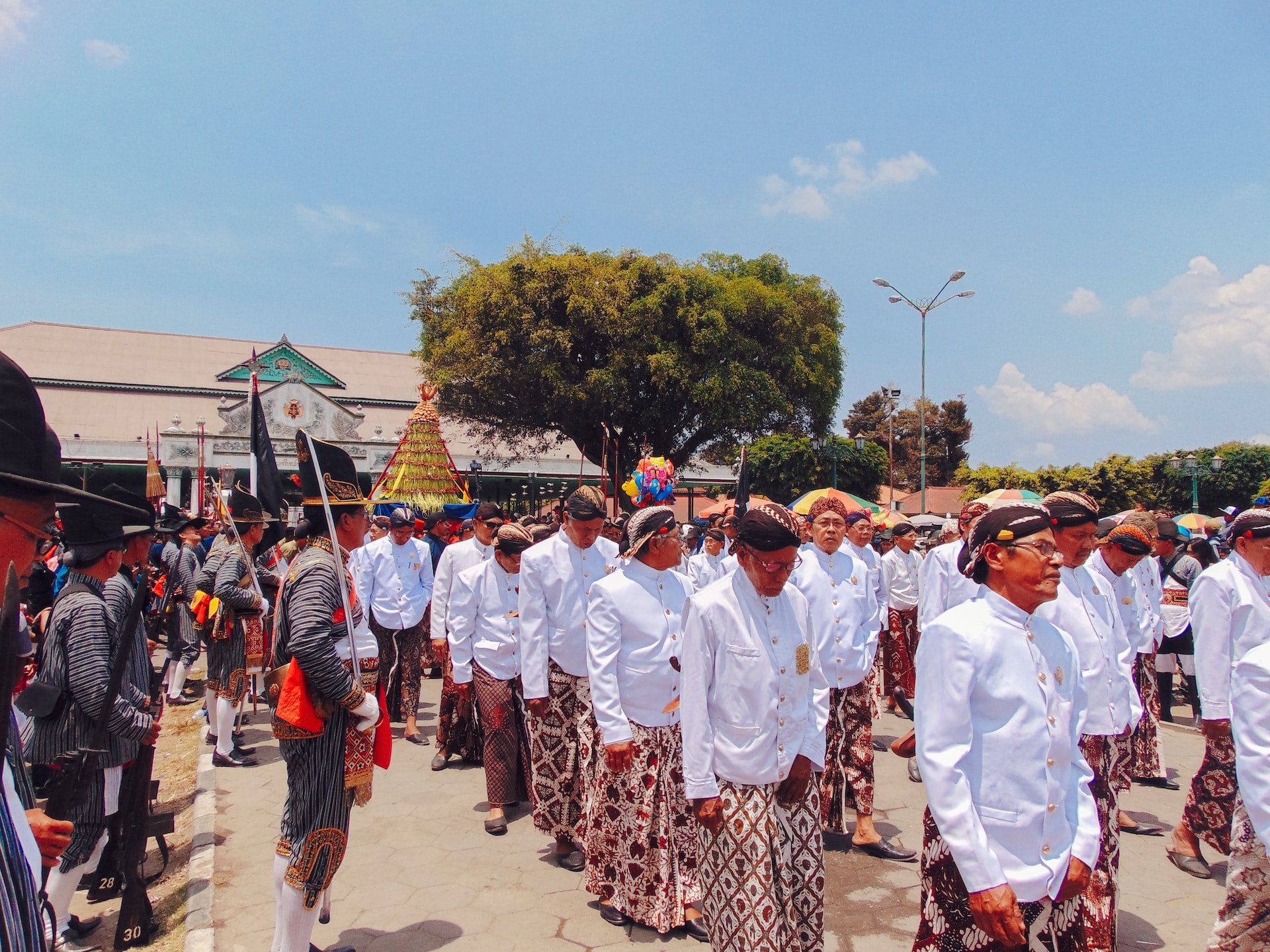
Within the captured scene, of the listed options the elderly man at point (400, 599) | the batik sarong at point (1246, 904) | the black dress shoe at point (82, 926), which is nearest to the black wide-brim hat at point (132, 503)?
the black dress shoe at point (82, 926)

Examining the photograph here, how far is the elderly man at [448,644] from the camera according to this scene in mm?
6840

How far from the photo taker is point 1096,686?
3629 mm

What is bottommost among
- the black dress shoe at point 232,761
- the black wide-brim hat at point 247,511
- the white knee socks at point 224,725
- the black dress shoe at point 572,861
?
the black dress shoe at point 232,761

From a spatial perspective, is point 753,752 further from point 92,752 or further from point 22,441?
point 92,752

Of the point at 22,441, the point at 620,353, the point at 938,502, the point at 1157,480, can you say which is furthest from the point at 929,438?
the point at 22,441

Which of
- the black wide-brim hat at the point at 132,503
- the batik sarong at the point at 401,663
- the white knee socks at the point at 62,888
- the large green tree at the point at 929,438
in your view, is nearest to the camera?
the white knee socks at the point at 62,888

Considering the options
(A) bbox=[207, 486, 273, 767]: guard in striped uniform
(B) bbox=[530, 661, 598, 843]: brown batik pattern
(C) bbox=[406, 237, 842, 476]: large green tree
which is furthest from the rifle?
(C) bbox=[406, 237, 842, 476]: large green tree

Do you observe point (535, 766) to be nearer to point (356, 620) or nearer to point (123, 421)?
point (356, 620)

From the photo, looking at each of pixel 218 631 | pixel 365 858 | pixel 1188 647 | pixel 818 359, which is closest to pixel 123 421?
pixel 818 359

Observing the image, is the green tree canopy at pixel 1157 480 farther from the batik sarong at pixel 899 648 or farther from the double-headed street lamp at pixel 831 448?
the batik sarong at pixel 899 648

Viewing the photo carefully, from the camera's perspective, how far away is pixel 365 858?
4879 millimetres

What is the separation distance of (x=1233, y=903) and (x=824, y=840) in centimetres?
248

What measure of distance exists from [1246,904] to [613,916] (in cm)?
281

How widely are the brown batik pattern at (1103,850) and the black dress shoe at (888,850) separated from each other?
53.2 inches
